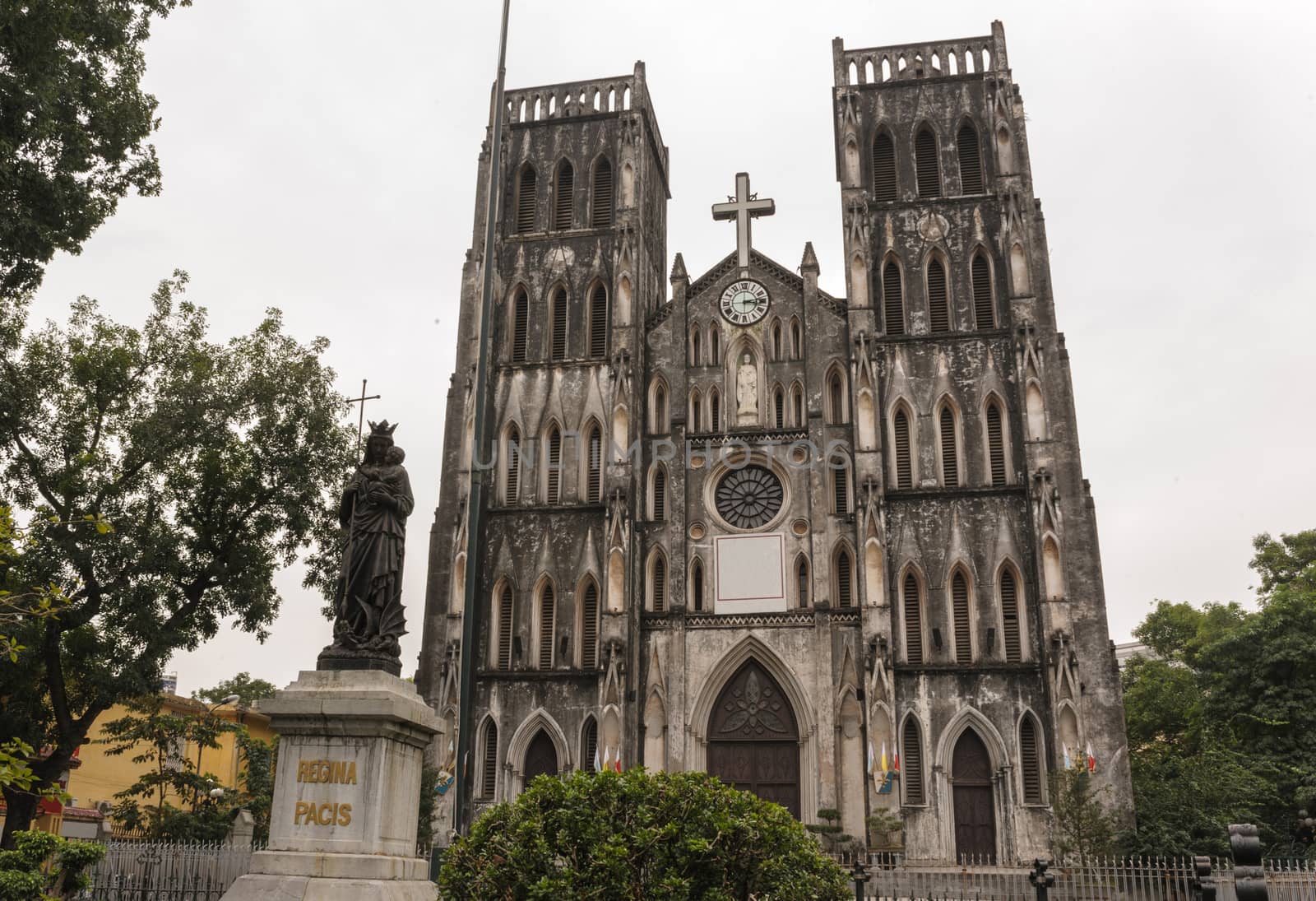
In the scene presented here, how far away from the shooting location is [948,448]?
27.5 m

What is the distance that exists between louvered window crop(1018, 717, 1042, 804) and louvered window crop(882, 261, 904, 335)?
32.2 ft

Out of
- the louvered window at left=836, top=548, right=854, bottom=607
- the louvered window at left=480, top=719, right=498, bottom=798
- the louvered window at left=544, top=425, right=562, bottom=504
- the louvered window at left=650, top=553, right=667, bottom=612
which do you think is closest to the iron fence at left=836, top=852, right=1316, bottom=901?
the louvered window at left=836, top=548, right=854, bottom=607

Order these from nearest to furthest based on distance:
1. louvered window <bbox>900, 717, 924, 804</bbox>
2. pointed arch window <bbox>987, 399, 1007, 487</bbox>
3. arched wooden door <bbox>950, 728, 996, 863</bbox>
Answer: arched wooden door <bbox>950, 728, 996, 863</bbox> < louvered window <bbox>900, 717, 924, 804</bbox> < pointed arch window <bbox>987, 399, 1007, 487</bbox>

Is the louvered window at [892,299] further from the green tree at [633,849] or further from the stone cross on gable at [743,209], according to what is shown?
the green tree at [633,849]

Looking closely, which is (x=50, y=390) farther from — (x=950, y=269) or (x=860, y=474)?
(x=950, y=269)

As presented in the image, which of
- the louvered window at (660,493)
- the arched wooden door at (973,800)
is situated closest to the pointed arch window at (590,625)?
the louvered window at (660,493)

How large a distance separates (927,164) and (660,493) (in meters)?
11.1

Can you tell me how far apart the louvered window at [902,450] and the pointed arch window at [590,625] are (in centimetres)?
768

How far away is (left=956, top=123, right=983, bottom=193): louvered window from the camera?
29.9m

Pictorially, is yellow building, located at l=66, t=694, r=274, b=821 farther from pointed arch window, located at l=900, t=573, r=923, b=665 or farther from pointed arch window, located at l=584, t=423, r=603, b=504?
pointed arch window, located at l=900, t=573, r=923, b=665

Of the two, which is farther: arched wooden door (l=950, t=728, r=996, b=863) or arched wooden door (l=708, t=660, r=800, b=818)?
arched wooden door (l=708, t=660, r=800, b=818)

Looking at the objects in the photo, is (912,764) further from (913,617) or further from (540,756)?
(540,756)

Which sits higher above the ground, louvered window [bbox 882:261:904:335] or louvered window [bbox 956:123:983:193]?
louvered window [bbox 956:123:983:193]

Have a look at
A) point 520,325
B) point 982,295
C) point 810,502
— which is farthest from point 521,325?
point 982,295
